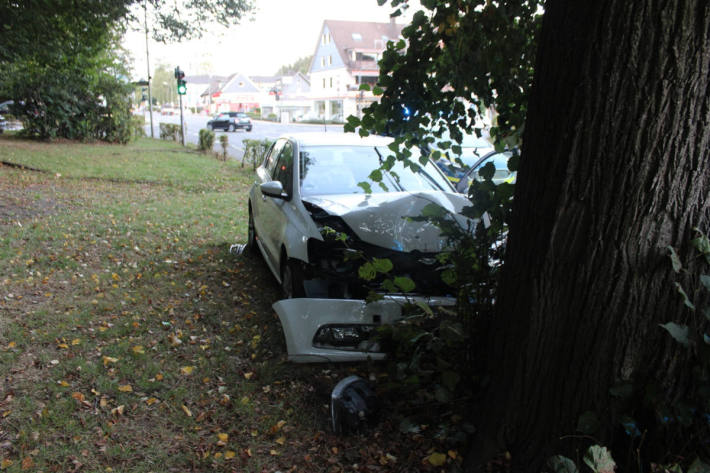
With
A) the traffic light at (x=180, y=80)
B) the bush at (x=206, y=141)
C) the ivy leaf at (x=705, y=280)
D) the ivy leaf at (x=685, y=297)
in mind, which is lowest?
the ivy leaf at (x=685, y=297)

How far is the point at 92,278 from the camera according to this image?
6.21m

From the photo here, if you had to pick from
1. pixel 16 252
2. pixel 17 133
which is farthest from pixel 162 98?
pixel 16 252

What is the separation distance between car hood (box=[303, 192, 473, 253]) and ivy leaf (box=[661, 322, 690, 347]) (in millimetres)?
1538

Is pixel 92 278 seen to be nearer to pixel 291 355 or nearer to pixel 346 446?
pixel 291 355

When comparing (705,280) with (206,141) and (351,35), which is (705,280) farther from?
(351,35)

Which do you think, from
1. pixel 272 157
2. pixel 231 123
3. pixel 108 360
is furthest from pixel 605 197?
pixel 231 123

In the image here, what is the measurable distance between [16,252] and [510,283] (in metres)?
6.62

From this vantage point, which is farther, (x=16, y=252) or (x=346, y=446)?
(x=16, y=252)

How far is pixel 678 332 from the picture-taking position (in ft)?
7.29

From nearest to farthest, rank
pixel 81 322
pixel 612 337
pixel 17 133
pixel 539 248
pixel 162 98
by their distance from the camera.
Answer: pixel 612 337 < pixel 539 248 < pixel 81 322 < pixel 17 133 < pixel 162 98

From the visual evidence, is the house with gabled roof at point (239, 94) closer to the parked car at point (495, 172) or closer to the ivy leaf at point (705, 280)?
the parked car at point (495, 172)

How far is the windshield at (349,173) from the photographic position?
200 inches

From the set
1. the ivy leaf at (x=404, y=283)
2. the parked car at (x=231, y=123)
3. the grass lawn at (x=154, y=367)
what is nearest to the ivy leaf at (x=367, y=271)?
the ivy leaf at (x=404, y=283)

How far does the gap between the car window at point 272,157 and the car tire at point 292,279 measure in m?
1.66
